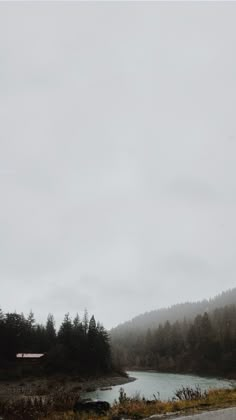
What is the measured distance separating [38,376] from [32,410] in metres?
78.9

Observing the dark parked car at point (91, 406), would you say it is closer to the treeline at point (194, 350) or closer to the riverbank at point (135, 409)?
the riverbank at point (135, 409)

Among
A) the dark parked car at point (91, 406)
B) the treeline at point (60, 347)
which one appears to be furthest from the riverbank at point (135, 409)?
the treeline at point (60, 347)

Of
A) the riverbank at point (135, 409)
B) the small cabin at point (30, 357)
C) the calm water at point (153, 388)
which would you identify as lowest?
the calm water at point (153, 388)

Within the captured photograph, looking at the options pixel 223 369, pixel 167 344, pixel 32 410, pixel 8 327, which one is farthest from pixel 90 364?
pixel 32 410

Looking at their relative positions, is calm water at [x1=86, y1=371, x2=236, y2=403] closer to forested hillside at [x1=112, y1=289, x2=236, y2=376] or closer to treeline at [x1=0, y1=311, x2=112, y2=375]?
treeline at [x1=0, y1=311, x2=112, y2=375]

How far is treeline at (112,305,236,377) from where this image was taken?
128m

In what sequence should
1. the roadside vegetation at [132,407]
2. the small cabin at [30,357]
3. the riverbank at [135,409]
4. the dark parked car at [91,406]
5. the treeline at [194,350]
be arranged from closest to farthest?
the riverbank at [135,409] → the roadside vegetation at [132,407] → the dark parked car at [91,406] → the small cabin at [30,357] → the treeline at [194,350]

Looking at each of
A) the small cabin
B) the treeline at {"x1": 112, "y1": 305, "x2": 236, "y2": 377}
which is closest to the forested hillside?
the treeline at {"x1": 112, "y1": 305, "x2": 236, "y2": 377}

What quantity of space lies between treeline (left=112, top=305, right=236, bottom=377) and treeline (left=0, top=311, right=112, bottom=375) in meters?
18.0

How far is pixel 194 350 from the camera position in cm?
14800

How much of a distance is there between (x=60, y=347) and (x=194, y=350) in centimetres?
5873

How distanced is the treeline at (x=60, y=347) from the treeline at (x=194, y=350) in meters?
18.0

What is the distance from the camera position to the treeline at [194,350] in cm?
12800

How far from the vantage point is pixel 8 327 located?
107 m
